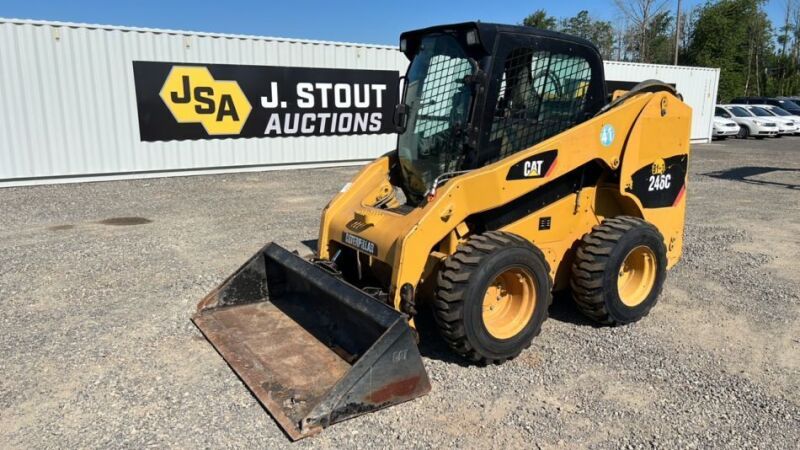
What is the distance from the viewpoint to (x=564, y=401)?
11.9ft

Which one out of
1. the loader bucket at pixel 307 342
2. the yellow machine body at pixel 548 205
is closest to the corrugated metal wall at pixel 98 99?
the loader bucket at pixel 307 342

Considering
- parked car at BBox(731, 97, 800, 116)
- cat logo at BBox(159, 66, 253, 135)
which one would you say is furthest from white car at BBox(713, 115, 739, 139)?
cat logo at BBox(159, 66, 253, 135)

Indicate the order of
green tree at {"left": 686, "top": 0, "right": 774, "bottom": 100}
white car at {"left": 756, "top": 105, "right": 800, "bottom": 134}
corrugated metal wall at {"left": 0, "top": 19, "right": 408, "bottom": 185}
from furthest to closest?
green tree at {"left": 686, "top": 0, "right": 774, "bottom": 100} < white car at {"left": 756, "top": 105, "right": 800, "bottom": 134} < corrugated metal wall at {"left": 0, "top": 19, "right": 408, "bottom": 185}

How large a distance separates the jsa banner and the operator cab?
9.27m

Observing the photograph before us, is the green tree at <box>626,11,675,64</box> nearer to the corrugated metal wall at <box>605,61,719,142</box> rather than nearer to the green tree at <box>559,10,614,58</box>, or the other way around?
the green tree at <box>559,10,614,58</box>

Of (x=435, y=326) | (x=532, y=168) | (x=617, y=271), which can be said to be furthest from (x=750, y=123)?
(x=435, y=326)

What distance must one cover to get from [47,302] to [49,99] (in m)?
7.94

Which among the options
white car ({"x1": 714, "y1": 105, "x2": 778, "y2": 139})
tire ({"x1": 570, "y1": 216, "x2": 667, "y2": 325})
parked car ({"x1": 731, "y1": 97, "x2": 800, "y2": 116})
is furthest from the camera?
parked car ({"x1": 731, "y1": 97, "x2": 800, "y2": 116})

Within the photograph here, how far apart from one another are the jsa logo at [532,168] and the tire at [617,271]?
30.0 inches

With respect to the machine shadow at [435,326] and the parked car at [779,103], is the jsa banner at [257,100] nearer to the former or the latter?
the machine shadow at [435,326]

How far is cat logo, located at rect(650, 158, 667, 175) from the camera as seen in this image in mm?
4990

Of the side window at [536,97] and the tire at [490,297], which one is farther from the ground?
the side window at [536,97]

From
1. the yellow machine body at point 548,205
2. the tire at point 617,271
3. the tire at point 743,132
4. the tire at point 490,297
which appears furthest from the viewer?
the tire at point 743,132

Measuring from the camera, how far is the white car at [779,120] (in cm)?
2544
